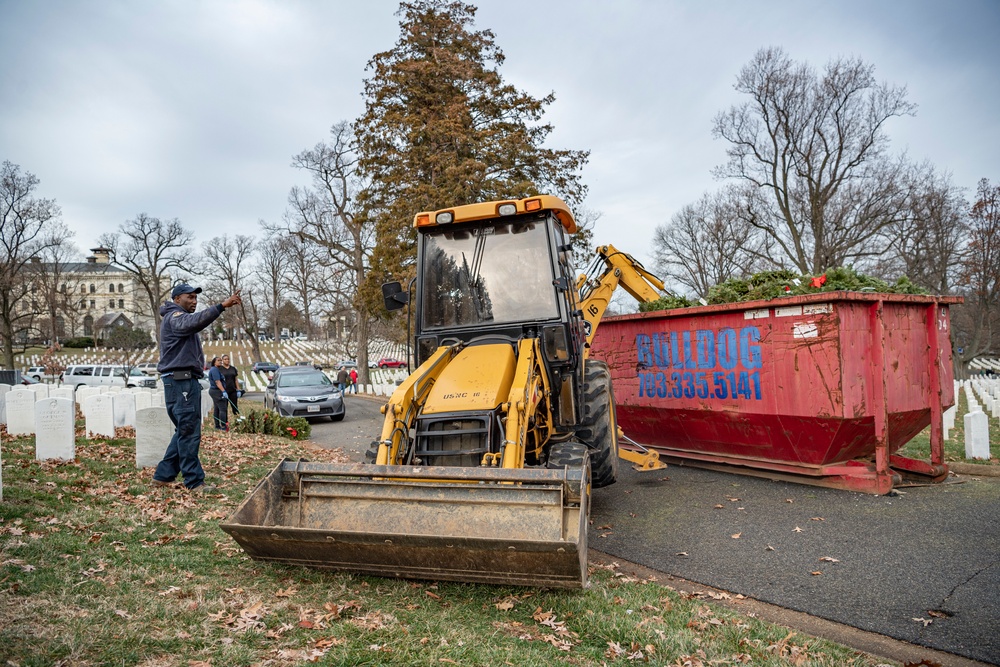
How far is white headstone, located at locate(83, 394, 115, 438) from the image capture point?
10.2 meters

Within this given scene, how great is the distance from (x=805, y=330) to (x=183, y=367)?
661cm

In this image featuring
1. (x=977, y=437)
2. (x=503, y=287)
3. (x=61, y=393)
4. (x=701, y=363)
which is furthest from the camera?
(x=61, y=393)

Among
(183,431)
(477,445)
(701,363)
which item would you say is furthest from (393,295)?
(701,363)

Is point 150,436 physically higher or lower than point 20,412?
lower

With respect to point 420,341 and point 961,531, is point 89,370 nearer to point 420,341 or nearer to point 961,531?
point 420,341

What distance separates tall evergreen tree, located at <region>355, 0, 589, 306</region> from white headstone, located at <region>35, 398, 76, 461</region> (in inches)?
564

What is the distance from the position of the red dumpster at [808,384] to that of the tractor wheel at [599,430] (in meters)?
2.24

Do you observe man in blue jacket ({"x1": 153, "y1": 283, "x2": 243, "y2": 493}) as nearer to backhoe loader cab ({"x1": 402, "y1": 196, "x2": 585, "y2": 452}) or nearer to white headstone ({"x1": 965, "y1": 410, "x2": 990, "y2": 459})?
backhoe loader cab ({"x1": 402, "y1": 196, "x2": 585, "y2": 452})

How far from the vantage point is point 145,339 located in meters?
49.8

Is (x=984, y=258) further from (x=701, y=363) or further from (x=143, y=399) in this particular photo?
(x=143, y=399)

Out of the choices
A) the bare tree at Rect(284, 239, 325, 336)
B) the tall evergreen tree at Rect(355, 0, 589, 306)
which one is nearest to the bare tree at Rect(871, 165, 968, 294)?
the tall evergreen tree at Rect(355, 0, 589, 306)

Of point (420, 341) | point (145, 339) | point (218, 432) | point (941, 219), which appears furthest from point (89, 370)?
point (941, 219)

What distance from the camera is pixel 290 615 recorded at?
3893mm

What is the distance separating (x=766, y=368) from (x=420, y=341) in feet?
13.8
